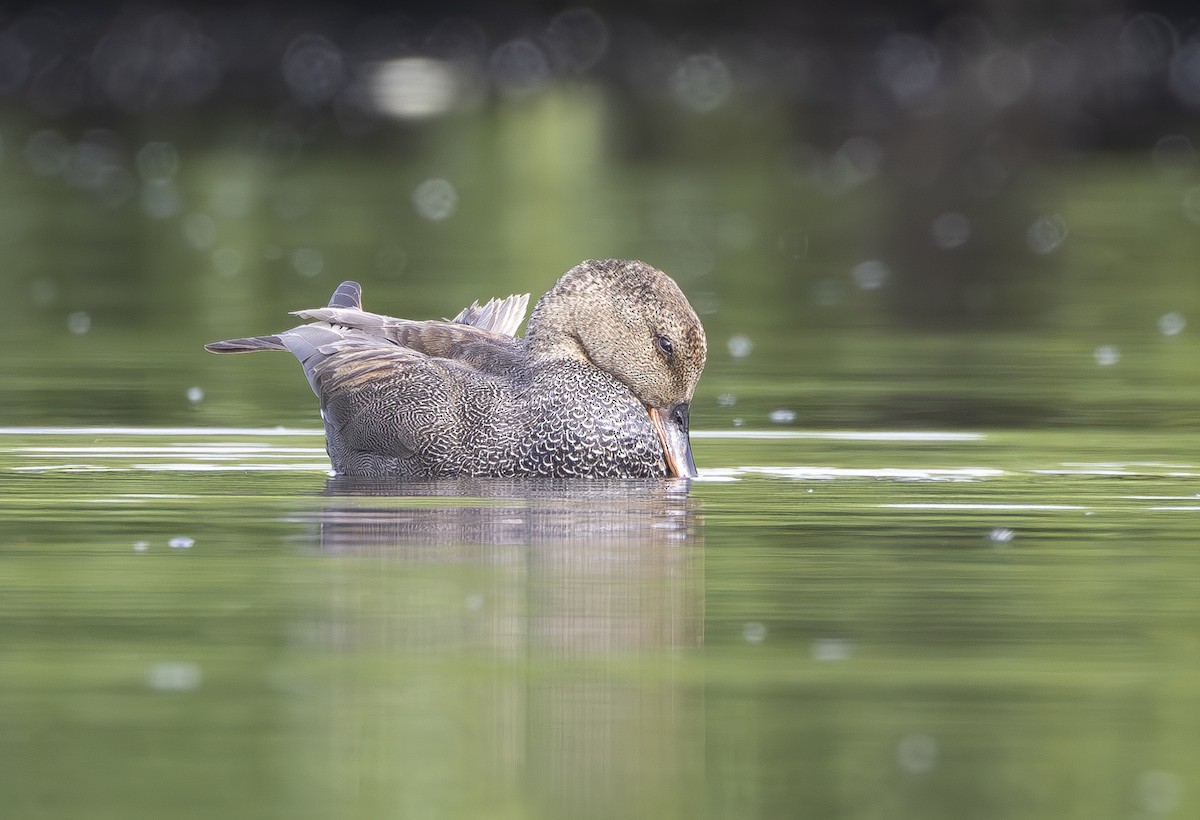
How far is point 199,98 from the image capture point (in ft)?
140

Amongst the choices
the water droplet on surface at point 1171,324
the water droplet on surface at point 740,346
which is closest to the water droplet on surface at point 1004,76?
the water droplet on surface at point 1171,324

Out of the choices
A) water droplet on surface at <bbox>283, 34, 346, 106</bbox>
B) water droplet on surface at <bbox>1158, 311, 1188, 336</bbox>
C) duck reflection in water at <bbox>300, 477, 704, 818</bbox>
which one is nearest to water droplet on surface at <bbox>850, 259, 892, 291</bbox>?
water droplet on surface at <bbox>1158, 311, 1188, 336</bbox>

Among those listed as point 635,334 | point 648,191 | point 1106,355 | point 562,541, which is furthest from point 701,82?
point 562,541

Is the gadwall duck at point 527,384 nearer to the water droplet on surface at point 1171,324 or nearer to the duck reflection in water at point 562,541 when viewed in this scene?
the duck reflection in water at point 562,541

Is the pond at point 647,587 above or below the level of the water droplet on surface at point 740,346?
below

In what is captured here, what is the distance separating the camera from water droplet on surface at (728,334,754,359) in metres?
15.4

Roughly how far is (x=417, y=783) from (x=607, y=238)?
16916 mm

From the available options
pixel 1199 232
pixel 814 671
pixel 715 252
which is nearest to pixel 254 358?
pixel 715 252

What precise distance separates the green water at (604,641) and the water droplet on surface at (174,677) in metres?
0.01

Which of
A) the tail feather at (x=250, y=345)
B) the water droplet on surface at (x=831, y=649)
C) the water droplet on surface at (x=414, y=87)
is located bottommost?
the water droplet on surface at (x=831, y=649)

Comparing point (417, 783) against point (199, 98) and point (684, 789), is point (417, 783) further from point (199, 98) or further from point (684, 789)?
point (199, 98)

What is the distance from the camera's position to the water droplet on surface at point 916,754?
614 centimetres

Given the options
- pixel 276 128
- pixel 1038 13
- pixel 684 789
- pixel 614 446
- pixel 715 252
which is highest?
pixel 1038 13

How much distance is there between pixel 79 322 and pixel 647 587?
9160mm
